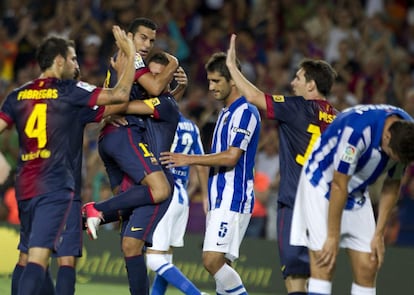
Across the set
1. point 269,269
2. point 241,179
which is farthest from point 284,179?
point 269,269

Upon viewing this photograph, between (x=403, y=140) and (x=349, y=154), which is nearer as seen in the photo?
(x=403, y=140)

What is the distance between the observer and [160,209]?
9461 mm

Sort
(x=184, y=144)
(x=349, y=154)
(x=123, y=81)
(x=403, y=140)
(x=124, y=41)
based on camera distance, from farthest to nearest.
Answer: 1. (x=184, y=144)
2. (x=124, y=41)
3. (x=123, y=81)
4. (x=349, y=154)
5. (x=403, y=140)

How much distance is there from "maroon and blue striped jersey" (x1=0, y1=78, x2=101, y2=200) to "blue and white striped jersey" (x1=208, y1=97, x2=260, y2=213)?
5.20ft

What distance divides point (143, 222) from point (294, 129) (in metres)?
1.63

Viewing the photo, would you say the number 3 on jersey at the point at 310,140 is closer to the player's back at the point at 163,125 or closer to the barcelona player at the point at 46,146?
the player's back at the point at 163,125

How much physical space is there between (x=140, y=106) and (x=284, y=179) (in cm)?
143

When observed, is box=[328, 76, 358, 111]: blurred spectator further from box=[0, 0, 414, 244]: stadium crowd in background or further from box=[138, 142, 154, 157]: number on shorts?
box=[138, 142, 154, 157]: number on shorts

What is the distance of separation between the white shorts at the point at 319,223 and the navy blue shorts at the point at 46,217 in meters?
1.81

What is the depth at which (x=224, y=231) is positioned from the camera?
942 centimetres

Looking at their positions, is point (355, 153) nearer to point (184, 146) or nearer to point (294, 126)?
point (294, 126)

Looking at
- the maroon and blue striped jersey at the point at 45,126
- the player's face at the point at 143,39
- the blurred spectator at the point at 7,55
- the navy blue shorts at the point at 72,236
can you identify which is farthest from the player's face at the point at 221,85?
the blurred spectator at the point at 7,55

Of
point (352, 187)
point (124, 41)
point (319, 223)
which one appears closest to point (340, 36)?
point (124, 41)

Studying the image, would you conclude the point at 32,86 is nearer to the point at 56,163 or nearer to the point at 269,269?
the point at 56,163
